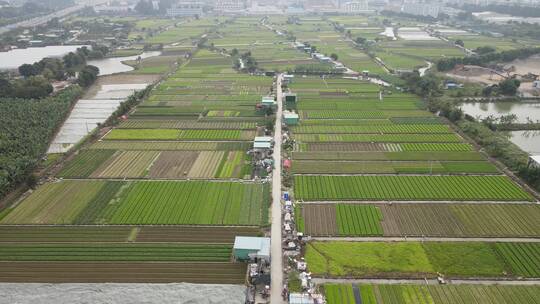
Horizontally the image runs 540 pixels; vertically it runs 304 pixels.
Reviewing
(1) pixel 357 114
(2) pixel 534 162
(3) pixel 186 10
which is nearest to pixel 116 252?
(1) pixel 357 114

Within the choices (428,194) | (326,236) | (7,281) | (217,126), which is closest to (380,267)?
(326,236)

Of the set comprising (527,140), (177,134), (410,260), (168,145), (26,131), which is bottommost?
(410,260)

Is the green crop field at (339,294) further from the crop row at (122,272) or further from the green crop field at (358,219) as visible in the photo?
the green crop field at (358,219)

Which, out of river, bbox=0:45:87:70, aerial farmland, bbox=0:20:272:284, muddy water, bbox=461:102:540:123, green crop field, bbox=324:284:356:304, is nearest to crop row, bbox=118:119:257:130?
aerial farmland, bbox=0:20:272:284

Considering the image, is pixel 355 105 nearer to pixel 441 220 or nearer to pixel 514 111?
pixel 514 111

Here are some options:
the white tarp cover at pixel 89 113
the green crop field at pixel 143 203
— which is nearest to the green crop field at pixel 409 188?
the green crop field at pixel 143 203

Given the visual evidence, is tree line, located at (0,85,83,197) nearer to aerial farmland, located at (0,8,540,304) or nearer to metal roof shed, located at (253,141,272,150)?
aerial farmland, located at (0,8,540,304)
